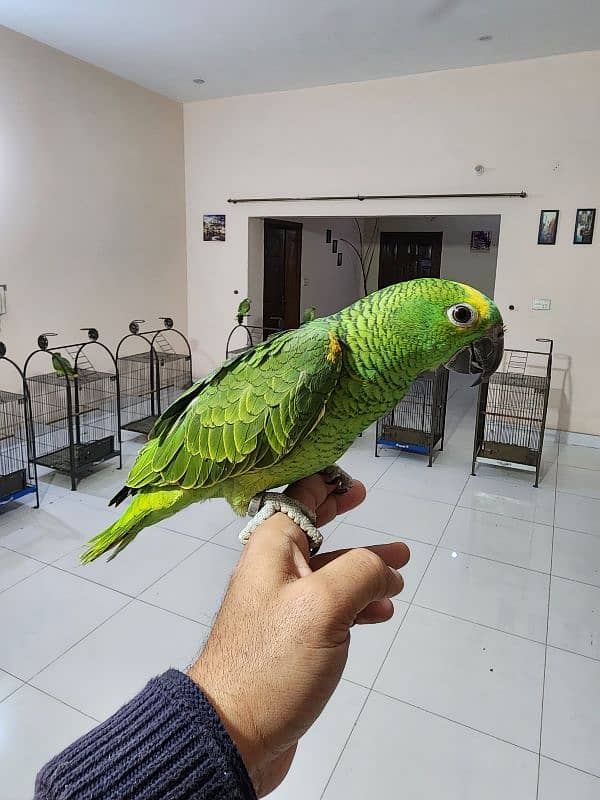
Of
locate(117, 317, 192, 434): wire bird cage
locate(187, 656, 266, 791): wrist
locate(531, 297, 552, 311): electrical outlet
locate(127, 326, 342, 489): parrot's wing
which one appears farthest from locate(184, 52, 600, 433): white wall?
locate(187, 656, 266, 791): wrist

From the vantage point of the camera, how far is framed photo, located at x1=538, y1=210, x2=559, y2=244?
4.77 m

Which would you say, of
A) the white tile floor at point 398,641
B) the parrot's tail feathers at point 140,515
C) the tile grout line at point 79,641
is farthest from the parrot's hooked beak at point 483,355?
the tile grout line at point 79,641

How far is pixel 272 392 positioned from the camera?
1162 mm

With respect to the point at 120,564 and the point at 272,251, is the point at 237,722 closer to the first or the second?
the point at 120,564

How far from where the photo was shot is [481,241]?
28.3 ft

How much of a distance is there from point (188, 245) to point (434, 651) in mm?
5499

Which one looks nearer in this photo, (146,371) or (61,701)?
(61,701)

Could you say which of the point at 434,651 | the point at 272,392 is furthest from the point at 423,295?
the point at 434,651

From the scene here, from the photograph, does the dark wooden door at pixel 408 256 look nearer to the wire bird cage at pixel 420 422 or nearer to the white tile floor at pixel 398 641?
the wire bird cage at pixel 420 422

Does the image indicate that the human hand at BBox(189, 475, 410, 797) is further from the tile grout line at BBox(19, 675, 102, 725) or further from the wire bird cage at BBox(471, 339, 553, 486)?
the wire bird cage at BBox(471, 339, 553, 486)

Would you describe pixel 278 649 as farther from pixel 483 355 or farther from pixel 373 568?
pixel 483 355

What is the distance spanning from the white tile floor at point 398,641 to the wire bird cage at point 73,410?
25cm

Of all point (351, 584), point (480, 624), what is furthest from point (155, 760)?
point (480, 624)

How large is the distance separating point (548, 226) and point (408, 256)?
4.73m
